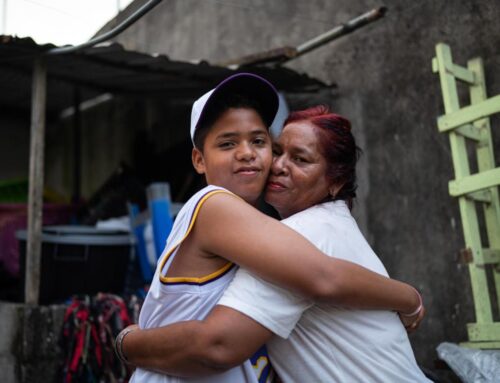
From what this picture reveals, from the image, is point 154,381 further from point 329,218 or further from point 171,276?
point 329,218

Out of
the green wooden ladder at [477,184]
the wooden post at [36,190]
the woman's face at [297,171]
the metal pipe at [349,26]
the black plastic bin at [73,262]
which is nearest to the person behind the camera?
the woman's face at [297,171]

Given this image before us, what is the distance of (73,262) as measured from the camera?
5355 millimetres

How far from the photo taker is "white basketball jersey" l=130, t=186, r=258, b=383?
1.78 meters

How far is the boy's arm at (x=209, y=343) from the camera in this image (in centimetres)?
165

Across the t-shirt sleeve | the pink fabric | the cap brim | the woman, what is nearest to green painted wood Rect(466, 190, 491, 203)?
the woman

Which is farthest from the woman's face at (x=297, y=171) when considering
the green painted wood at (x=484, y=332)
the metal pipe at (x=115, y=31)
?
the green painted wood at (x=484, y=332)

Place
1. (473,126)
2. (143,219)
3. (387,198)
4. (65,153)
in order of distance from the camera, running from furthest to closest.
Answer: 1. (65,153)
2. (143,219)
3. (387,198)
4. (473,126)

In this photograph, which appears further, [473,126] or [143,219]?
[143,219]

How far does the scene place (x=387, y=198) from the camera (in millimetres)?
5133

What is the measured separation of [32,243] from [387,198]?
120 inches

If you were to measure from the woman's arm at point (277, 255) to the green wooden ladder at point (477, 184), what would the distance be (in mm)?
2213

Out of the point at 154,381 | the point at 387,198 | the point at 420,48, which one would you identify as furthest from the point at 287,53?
the point at 154,381

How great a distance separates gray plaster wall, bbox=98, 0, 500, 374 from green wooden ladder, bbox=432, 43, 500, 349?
0.51ft

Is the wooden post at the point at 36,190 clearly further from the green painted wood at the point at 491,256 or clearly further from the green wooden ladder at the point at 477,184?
the green painted wood at the point at 491,256
